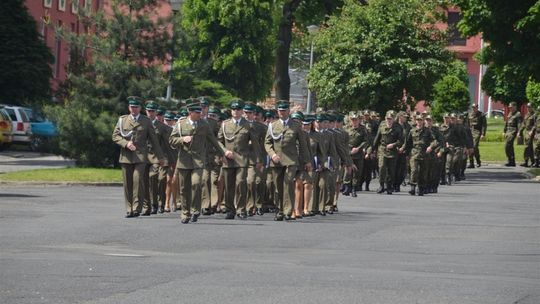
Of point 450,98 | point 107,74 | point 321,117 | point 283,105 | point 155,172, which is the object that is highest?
point 450,98

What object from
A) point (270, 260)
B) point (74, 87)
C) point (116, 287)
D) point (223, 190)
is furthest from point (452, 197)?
point (116, 287)

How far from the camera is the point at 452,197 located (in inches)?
1288

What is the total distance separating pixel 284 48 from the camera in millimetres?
52844

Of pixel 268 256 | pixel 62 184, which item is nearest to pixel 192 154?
pixel 268 256

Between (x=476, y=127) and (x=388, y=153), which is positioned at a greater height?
(x=476, y=127)

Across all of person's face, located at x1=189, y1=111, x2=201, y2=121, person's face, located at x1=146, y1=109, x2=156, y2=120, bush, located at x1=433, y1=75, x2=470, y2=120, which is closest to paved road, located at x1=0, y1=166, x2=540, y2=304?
person's face, located at x1=189, y1=111, x2=201, y2=121

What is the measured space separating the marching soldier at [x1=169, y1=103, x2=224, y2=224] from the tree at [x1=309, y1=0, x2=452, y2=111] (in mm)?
22033

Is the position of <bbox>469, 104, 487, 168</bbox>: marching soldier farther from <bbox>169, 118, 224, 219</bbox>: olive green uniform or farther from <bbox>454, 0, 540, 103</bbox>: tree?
<bbox>169, 118, 224, 219</bbox>: olive green uniform

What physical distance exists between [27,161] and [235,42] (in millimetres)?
13349

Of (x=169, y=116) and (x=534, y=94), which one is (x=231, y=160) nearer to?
(x=169, y=116)

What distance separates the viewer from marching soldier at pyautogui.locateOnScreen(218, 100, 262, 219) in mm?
23984

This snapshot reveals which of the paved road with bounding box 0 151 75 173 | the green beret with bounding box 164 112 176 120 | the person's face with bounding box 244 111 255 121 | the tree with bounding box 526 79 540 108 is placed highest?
the tree with bounding box 526 79 540 108

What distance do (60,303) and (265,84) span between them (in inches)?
1967

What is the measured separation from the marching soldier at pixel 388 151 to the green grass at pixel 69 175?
6001mm
